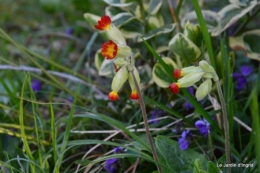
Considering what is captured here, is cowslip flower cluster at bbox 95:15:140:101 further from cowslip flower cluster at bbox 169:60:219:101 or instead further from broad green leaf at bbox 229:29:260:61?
broad green leaf at bbox 229:29:260:61

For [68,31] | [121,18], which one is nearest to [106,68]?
[121,18]

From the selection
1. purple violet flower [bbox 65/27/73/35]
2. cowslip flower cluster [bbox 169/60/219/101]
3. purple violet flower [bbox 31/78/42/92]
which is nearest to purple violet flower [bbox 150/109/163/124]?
cowslip flower cluster [bbox 169/60/219/101]

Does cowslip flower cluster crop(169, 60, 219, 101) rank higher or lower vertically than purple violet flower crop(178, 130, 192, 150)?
higher

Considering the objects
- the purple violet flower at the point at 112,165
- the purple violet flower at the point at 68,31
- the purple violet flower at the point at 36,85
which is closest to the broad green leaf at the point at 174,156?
the purple violet flower at the point at 112,165

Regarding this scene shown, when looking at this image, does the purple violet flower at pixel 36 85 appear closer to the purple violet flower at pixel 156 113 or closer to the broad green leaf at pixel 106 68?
the broad green leaf at pixel 106 68

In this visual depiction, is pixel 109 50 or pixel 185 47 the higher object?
pixel 109 50

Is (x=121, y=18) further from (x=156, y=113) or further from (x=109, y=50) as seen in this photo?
(x=109, y=50)
